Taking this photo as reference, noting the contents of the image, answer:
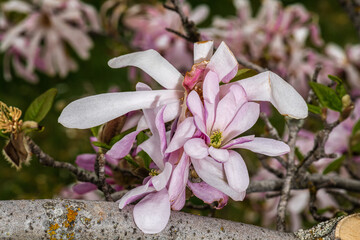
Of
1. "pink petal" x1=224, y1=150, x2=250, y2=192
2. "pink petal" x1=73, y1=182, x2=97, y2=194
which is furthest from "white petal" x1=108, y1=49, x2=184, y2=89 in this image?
"pink petal" x1=73, y1=182, x2=97, y2=194

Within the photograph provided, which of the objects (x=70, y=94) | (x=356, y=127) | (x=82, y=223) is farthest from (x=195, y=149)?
(x=70, y=94)

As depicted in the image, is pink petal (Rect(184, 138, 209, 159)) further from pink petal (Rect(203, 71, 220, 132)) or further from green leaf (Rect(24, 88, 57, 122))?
green leaf (Rect(24, 88, 57, 122))

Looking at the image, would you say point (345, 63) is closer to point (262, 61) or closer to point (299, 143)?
point (262, 61)

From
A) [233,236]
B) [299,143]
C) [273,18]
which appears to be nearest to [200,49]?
[233,236]

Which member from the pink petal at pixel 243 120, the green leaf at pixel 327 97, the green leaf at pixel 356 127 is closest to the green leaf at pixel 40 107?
the pink petal at pixel 243 120

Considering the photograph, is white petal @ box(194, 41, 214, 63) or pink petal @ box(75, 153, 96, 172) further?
pink petal @ box(75, 153, 96, 172)
